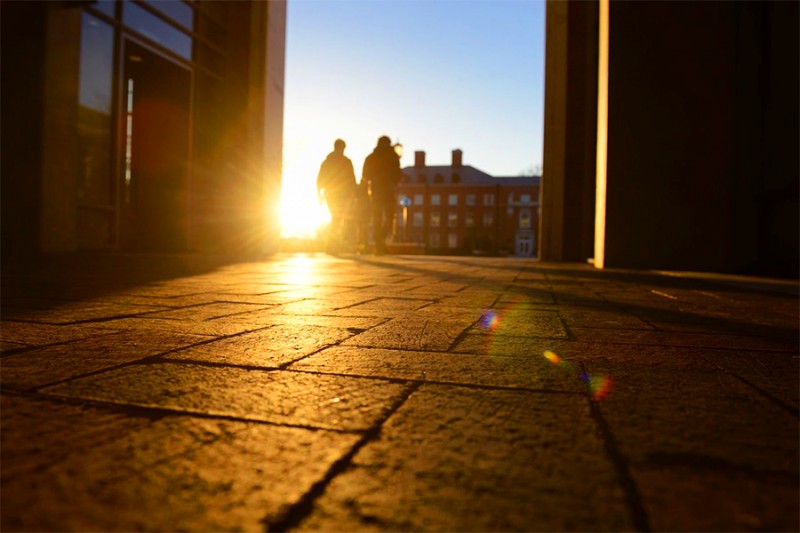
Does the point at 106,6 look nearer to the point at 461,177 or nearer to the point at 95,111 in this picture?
the point at 95,111

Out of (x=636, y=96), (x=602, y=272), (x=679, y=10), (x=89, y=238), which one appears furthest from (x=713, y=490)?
(x=89, y=238)

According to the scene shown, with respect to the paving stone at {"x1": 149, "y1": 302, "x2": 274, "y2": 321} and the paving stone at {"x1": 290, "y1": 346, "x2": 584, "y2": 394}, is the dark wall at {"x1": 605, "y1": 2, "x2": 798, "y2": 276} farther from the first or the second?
the paving stone at {"x1": 290, "y1": 346, "x2": 584, "y2": 394}

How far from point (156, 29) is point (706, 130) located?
870 centimetres

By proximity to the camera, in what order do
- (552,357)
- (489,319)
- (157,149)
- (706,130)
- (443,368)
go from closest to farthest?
(443,368) → (552,357) → (489,319) → (706,130) → (157,149)

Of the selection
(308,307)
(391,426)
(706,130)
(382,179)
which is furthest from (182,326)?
(382,179)

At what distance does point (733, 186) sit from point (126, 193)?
8.92m

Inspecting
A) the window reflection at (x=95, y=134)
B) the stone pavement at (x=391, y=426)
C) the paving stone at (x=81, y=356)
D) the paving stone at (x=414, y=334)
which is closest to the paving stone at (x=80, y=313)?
the stone pavement at (x=391, y=426)

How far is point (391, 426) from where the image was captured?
1056 millimetres

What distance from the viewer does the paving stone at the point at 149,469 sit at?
2.32ft

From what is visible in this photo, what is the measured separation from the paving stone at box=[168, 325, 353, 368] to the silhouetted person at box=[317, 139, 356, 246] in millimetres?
7527

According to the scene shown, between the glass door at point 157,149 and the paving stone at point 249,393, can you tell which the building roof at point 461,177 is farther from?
the paving stone at point 249,393

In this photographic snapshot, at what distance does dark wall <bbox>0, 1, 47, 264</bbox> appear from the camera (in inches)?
285

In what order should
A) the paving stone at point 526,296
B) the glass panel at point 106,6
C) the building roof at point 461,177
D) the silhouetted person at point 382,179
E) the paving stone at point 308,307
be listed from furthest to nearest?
the building roof at point 461,177 < the silhouetted person at point 382,179 < the glass panel at point 106,6 < the paving stone at point 526,296 < the paving stone at point 308,307

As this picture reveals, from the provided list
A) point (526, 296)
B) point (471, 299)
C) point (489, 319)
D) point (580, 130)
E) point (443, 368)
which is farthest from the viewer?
point (580, 130)
